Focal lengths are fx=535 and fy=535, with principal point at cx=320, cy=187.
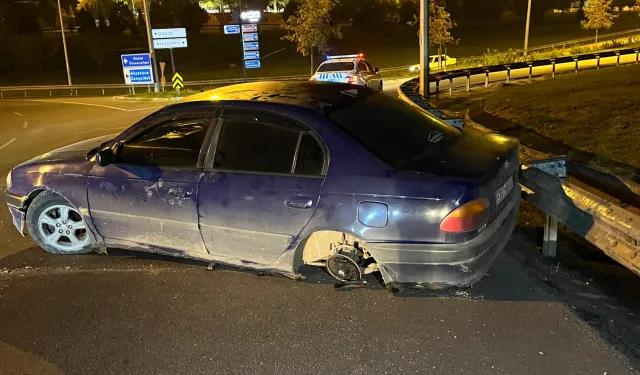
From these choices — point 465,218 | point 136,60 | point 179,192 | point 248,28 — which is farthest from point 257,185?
point 248,28

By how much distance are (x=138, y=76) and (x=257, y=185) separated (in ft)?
94.7

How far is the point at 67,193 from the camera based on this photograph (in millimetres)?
4984

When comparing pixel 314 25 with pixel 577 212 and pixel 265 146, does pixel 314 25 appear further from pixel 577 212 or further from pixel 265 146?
pixel 577 212

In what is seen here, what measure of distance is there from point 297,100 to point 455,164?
1410mm

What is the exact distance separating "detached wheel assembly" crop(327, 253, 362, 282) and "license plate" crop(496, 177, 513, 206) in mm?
1189

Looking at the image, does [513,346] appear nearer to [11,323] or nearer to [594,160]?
[11,323]

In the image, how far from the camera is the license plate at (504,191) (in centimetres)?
397

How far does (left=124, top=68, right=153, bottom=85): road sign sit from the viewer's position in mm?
30453

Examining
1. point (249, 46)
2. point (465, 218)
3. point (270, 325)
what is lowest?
point (270, 325)

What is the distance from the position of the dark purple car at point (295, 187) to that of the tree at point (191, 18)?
76.2 m

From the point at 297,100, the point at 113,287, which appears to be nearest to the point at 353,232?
the point at 297,100

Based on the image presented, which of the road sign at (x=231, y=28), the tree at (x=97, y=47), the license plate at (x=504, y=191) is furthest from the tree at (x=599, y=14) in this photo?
the tree at (x=97, y=47)

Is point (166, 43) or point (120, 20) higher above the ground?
point (120, 20)

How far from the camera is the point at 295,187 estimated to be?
Result: 4047 mm
